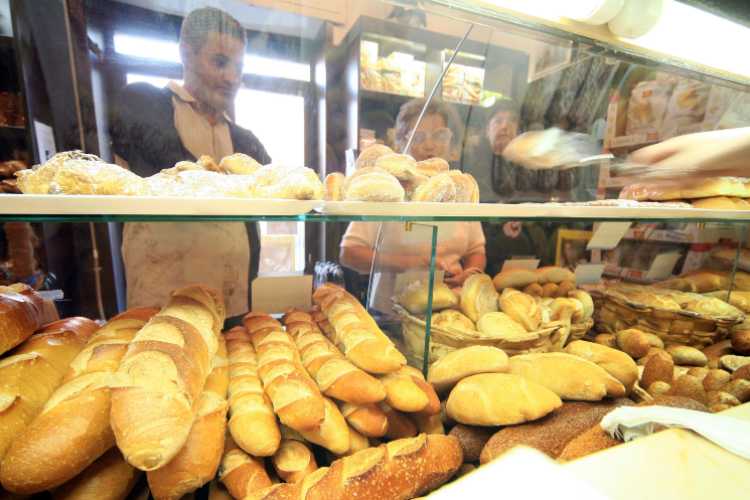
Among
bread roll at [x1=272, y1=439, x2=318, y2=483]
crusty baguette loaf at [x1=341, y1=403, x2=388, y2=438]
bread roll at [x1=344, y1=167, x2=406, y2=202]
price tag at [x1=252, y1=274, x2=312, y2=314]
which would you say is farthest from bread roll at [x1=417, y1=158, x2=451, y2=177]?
bread roll at [x1=272, y1=439, x2=318, y2=483]

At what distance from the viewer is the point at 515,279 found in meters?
1.37

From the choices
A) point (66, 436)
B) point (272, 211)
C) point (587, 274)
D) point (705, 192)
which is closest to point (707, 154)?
point (705, 192)

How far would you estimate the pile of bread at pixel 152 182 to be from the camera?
0.65 meters

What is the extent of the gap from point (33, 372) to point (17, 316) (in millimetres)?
180

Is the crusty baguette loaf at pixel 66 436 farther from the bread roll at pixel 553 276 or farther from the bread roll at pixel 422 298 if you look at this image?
the bread roll at pixel 553 276

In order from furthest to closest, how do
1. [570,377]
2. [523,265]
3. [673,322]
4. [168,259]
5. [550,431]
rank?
[523,265] → [168,259] → [673,322] → [570,377] → [550,431]

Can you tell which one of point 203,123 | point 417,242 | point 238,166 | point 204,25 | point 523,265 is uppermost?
point 204,25

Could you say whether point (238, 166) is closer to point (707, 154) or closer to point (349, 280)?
point (349, 280)

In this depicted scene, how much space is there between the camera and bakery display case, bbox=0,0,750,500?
22.4 inches

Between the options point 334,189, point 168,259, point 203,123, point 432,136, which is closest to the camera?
point 334,189

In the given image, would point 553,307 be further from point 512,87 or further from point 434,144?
point 512,87

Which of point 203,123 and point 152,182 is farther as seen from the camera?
point 203,123

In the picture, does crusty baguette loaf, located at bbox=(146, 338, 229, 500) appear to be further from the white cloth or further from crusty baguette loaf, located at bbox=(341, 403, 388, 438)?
the white cloth

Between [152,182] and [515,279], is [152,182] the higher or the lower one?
the higher one
